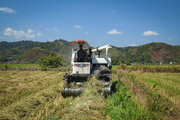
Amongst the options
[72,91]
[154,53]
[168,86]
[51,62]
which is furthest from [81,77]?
[154,53]

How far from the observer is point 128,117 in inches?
154

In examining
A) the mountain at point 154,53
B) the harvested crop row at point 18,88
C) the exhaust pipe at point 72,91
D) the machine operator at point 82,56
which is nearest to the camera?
the harvested crop row at point 18,88

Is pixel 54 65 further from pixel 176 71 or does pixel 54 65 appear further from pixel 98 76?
pixel 98 76

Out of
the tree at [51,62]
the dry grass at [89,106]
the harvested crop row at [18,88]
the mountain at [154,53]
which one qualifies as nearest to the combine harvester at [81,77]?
the dry grass at [89,106]

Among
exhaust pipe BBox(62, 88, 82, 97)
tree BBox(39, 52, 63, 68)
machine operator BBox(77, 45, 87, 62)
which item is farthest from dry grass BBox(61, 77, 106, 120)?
tree BBox(39, 52, 63, 68)

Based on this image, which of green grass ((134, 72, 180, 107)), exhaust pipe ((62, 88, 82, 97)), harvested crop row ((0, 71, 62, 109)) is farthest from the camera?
exhaust pipe ((62, 88, 82, 97))

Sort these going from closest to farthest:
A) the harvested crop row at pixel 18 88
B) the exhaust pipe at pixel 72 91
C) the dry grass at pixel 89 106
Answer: the dry grass at pixel 89 106 < the harvested crop row at pixel 18 88 < the exhaust pipe at pixel 72 91

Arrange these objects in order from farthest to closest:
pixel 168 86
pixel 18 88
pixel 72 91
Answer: pixel 168 86 < pixel 18 88 < pixel 72 91

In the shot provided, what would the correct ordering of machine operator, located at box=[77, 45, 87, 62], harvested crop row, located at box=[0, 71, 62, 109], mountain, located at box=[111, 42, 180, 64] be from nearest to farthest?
harvested crop row, located at box=[0, 71, 62, 109]
machine operator, located at box=[77, 45, 87, 62]
mountain, located at box=[111, 42, 180, 64]

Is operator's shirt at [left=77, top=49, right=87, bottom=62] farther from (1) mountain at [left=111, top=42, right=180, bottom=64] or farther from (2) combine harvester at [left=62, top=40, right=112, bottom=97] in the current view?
(1) mountain at [left=111, top=42, right=180, bottom=64]

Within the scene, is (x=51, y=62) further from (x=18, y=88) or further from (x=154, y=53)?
(x=154, y=53)

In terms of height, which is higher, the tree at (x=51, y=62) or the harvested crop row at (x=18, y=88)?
the tree at (x=51, y=62)

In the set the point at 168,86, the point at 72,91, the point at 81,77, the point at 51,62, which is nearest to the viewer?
the point at 72,91

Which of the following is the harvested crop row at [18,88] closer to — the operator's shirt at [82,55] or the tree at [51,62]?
the operator's shirt at [82,55]
